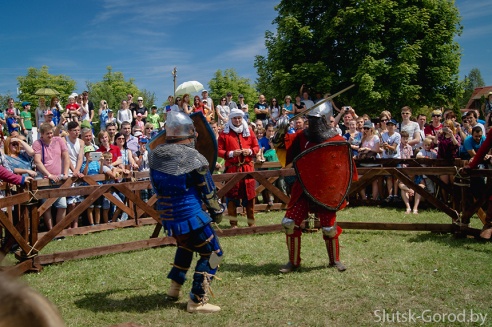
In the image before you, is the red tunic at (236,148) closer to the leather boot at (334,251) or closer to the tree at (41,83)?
the leather boot at (334,251)

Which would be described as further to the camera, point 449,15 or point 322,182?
point 449,15

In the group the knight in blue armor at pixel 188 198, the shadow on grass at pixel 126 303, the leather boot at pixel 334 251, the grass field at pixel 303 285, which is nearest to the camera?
the grass field at pixel 303 285

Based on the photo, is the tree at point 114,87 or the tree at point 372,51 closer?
the tree at point 372,51

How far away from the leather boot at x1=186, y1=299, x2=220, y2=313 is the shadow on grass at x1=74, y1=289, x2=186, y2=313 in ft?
0.55

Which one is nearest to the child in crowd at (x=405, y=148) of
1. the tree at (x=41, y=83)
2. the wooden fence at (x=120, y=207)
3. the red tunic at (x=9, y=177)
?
the wooden fence at (x=120, y=207)

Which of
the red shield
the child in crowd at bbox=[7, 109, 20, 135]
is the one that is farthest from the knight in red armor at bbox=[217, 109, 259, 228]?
the child in crowd at bbox=[7, 109, 20, 135]

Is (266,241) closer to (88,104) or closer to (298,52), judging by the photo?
(88,104)

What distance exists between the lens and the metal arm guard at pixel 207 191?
467 centimetres

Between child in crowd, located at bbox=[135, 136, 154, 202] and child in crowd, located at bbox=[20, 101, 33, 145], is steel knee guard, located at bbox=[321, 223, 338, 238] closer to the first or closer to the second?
child in crowd, located at bbox=[135, 136, 154, 202]

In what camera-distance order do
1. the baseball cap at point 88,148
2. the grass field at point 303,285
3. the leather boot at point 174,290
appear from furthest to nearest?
the baseball cap at point 88,148 → the leather boot at point 174,290 → the grass field at point 303,285

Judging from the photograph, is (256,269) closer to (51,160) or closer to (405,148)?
(51,160)

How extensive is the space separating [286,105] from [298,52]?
11.0 m

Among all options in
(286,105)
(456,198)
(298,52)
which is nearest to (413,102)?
(298,52)

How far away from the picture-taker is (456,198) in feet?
23.7
